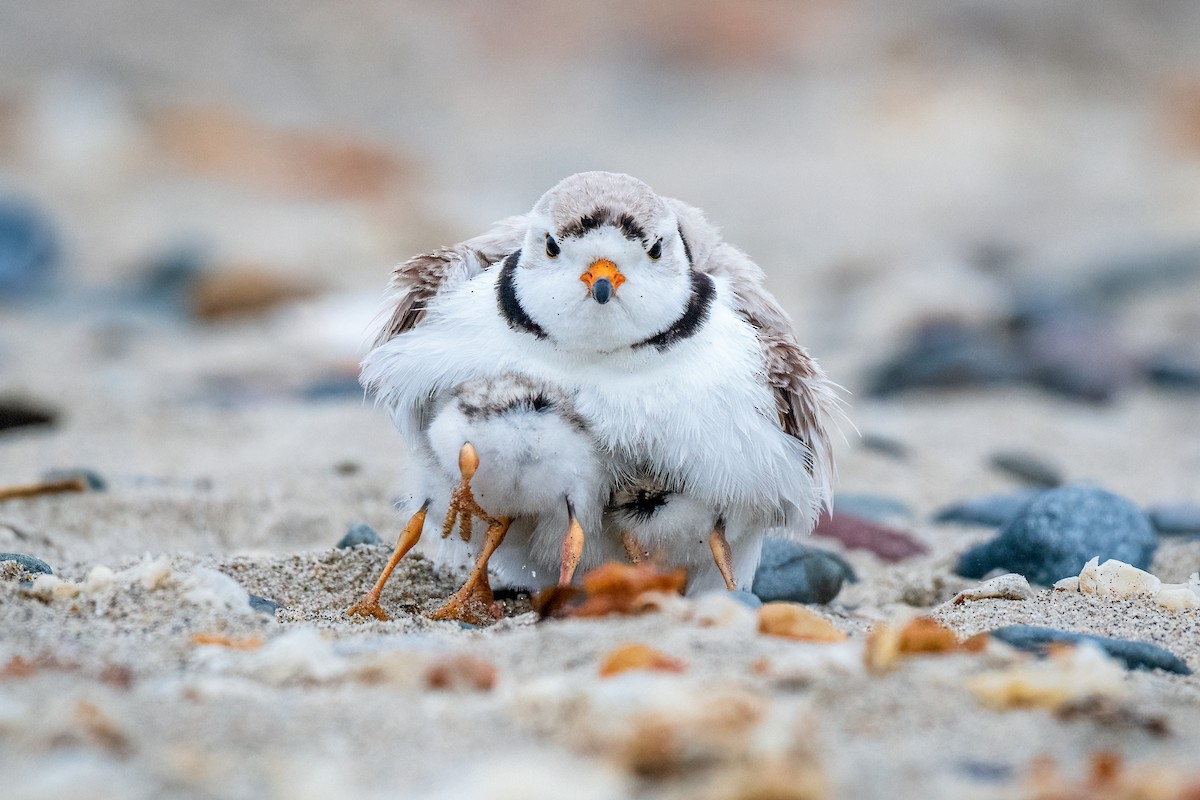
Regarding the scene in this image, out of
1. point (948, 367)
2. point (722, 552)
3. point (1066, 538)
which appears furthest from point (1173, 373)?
point (722, 552)

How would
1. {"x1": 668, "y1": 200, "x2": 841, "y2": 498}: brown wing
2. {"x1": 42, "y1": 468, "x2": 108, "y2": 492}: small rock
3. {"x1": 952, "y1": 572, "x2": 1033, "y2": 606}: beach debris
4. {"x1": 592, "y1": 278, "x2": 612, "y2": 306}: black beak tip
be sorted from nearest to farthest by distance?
{"x1": 592, "y1": 278, "x2": 612, "y2": 306}: black beak tip → {"x1": 952, "y1": 572, "x2": 1033, "y2": 606}: beach debris → {"x1": 668, "y1": 200, "x2": 841, "y2": 498}: brown wing → {"x1": 42, "y1": 468, "x2": 108, "y2": 492}: small rock

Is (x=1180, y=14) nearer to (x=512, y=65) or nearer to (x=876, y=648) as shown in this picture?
(x=512, y=65)

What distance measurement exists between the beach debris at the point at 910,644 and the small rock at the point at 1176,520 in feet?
9.00

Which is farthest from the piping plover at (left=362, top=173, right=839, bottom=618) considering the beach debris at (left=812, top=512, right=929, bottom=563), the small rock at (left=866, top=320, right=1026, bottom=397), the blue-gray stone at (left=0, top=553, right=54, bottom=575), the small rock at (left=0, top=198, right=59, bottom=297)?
the small rock at (left=0, top=198, right=59, bottom=297)

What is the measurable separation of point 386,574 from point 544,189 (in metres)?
12.2

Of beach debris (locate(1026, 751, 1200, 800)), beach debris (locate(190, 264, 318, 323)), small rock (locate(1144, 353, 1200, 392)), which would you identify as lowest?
beach debris (locate(1026, 751, 1200, 800))

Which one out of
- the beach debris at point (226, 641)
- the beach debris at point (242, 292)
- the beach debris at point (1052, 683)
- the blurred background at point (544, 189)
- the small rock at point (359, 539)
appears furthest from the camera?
the beach debris at point (242, 292)

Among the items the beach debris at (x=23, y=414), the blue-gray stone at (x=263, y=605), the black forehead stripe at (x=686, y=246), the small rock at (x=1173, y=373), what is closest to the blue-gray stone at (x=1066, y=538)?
the black forehead stripe at (x=686, y=246)

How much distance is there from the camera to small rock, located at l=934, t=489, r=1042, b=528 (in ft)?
16.9

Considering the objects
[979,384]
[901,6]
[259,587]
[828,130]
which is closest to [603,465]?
[259,587]

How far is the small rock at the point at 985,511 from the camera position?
16.9 ft

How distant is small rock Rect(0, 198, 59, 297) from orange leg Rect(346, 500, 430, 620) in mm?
8253

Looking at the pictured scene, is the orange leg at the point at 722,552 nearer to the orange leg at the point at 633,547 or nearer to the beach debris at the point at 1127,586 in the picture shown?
the orange leg at the point at 633,547

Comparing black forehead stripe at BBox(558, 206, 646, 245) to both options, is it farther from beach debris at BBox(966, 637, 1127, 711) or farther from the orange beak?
beach debris at BBox(966, 637, 1127, 711)
